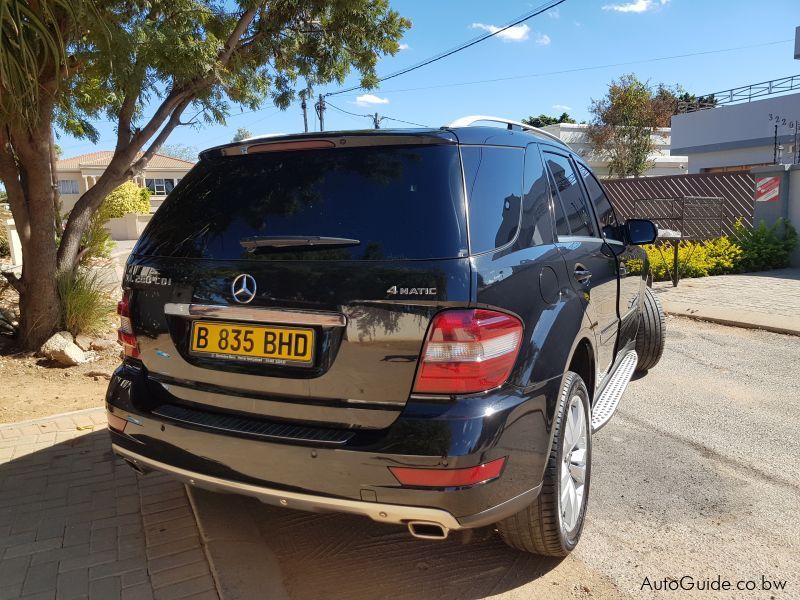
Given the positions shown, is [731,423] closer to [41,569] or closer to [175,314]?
[175,314]

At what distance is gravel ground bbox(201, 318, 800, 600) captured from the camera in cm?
257

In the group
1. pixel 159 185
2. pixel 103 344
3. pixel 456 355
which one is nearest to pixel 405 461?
pixel 456 355

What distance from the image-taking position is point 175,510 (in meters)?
3.19

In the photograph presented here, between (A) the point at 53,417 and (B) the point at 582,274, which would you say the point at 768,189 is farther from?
(A) the point at 53,417

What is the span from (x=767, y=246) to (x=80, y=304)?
1162 cm

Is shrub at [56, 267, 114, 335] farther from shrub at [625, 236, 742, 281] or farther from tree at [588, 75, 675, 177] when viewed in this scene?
tree at [588, 75, 675, 177]

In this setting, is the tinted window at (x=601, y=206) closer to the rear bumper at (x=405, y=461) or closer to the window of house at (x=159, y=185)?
the rear bumper at (x=405, y=461)

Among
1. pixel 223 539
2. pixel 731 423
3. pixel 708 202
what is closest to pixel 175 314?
pixel 223 539

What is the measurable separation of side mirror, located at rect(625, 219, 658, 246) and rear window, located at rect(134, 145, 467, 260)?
8.37 feet

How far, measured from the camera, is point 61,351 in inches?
221

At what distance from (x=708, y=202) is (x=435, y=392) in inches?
488

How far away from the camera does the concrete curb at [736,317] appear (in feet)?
23.0

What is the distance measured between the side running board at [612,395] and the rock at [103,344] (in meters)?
4.75

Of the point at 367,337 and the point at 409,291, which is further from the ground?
the point at 409,291
